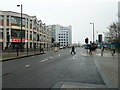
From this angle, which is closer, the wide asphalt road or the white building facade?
the wide asphalt road

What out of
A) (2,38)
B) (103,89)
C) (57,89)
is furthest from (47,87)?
(2,38)

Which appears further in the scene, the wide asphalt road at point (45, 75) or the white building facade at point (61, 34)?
the white building facade at point (61, 34)

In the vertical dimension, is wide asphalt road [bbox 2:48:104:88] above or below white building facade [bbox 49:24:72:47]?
below

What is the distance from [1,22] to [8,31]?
12.3ft

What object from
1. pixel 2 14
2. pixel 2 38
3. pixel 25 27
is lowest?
pixel 2 38

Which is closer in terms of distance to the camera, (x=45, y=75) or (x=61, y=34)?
(x=45, y=75)

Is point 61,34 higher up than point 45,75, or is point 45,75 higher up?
point 61,34

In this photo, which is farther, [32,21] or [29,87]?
[32,21]

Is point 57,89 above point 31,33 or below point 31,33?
below

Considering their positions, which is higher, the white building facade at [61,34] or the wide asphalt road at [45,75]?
the white building facade at [61,34]

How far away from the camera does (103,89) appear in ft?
18.7

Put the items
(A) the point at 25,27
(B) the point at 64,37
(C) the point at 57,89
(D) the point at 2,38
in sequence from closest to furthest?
(C) the point at 57,89 < (D) the point at 2,38 < (A) the point at 25,27 < (B) the point at 64,37

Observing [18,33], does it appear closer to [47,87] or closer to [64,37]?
[47,87]

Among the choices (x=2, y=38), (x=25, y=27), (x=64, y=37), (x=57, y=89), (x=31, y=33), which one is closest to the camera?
(x=57, y=89)
